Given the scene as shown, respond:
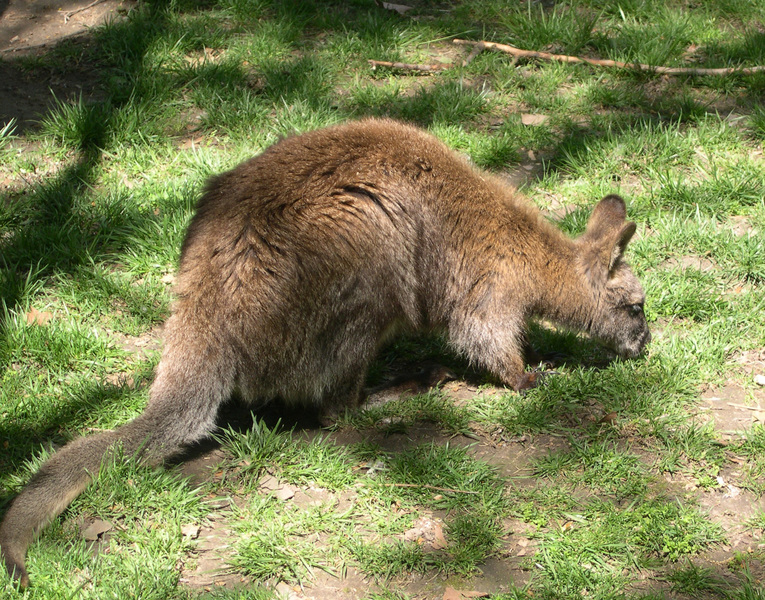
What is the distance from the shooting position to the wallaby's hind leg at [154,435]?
3172 millimetres

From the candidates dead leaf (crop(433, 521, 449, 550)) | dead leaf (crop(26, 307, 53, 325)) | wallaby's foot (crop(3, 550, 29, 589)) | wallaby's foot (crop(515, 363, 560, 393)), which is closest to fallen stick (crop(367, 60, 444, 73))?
wallaby's foot (crop(515, 363, 560, 393))

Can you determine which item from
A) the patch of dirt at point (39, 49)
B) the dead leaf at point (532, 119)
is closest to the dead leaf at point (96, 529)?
the patch of dirt at point (39, 49)

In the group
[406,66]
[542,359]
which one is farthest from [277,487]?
[406,66]

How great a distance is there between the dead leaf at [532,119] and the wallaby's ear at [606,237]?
5.58 ft

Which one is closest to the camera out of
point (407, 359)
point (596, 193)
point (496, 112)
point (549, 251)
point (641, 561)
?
point (641, 561)

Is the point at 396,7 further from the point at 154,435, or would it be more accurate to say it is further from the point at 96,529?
the point at 96,529

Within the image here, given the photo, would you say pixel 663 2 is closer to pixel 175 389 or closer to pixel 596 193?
pixel 596 193

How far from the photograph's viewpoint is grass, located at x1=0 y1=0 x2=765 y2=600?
3285mm

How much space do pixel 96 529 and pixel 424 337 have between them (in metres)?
2.02

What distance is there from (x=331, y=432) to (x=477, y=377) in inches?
34.4

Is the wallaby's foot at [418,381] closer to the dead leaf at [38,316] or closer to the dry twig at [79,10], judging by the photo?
the dead leaf at [38,316]

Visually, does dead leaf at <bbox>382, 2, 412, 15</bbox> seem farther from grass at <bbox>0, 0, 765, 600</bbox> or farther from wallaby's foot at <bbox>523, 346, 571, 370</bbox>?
wallaby's foot at <bbox>523, 346, 571, 370</bbox>

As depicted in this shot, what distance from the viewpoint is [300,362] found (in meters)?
3.69

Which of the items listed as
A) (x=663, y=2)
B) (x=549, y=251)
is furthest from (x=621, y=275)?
(x=663, y=2)
